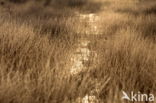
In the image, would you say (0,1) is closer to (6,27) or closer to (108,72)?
(6,27)

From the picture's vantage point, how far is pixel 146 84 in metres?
2.14

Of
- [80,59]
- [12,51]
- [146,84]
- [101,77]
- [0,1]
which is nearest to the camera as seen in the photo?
[146,84]

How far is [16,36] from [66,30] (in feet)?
5.04

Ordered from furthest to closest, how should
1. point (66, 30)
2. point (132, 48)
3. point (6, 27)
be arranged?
point (66, 30)
point (6, 27)
point (132, 48)

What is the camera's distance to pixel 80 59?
296cm

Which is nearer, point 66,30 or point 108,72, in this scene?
point 108,72

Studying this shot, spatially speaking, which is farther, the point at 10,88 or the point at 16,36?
the point at 16,36

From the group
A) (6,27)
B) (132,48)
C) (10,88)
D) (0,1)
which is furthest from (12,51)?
(0,1)

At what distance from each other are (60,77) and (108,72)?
57 cm

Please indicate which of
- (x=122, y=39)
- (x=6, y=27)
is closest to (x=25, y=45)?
(x=6, y=27)

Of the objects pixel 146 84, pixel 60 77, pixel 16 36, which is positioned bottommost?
pixel 146 84

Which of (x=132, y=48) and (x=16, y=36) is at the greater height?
(x=16, y=36)

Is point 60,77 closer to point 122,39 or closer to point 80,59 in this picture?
point 80,59

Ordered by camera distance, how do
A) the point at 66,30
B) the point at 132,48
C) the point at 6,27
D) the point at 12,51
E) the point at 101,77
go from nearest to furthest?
the point at 101,77
the point at 12,51
the point at 132,48
the point at 6,27
the point at 66,30
